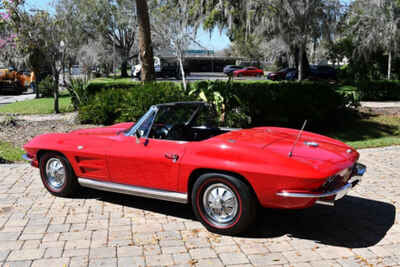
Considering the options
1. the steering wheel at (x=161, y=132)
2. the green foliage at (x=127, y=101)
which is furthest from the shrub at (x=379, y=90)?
the steering wheel at (x=161, y=132)

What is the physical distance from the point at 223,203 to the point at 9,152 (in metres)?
6.15

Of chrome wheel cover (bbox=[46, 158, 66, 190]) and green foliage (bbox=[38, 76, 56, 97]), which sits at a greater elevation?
green foliage (bbox=[38, 76, 56, 97])

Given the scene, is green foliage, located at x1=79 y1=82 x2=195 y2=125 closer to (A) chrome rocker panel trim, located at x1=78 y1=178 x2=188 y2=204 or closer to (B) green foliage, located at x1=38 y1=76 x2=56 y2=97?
(A) chrome rocker panel trim, located at x1=78 y1=178 x2=188 y2=204

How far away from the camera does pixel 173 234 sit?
431 cm

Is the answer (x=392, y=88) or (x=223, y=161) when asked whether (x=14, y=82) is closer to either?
(x=392, y=88)

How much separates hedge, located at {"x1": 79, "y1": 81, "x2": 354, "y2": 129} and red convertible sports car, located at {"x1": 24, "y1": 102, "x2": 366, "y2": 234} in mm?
4401

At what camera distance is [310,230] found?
14.5 ft

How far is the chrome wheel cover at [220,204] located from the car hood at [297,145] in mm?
520

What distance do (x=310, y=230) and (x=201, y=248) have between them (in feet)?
4.21

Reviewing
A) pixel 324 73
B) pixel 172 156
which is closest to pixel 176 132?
pixel 172 156

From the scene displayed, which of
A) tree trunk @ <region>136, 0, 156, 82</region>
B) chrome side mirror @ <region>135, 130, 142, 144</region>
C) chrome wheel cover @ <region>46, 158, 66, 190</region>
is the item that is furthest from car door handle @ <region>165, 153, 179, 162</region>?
tree trunk @ <region>136, 0, 156, 82</region>

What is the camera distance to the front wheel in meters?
3.95

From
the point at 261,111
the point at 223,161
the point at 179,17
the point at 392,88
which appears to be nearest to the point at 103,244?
the point at 223,161

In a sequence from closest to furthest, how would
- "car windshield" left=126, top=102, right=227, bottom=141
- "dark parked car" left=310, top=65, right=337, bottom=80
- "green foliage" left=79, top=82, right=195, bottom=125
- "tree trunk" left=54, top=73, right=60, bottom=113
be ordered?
"car windshield" left=126, top=102, right=227, bottom=141 < "green foliage" left=79, top=82, right=195, bottom=125 < "tree trunk" left=54, top=73, right=60, bottom=113 < "dark parked car" left=310, top=65, right=337, bottom=80
